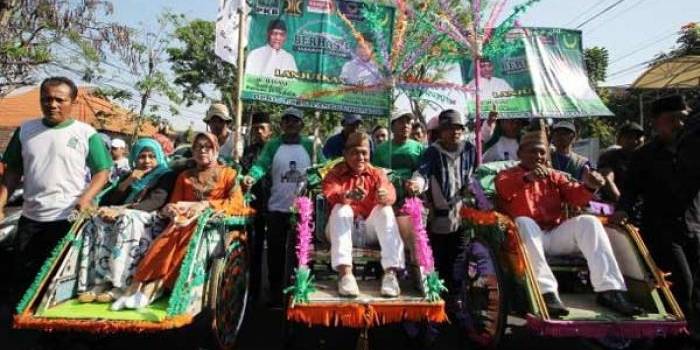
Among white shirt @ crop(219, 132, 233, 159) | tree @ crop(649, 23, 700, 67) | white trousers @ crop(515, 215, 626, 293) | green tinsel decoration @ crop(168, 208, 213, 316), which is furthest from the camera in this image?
tree @ crop(649, 23, 700, 67)

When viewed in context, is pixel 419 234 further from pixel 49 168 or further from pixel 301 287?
pixel 49 168

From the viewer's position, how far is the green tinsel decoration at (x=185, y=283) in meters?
3.22

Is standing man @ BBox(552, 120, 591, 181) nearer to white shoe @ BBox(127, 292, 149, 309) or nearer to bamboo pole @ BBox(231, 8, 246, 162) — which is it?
bamboo pole @ BBox(231, 8, 246, 162)

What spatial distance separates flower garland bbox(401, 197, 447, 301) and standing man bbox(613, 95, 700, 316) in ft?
4.58

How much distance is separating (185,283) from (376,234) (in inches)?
57.3

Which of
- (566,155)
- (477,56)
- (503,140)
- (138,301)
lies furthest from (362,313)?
(477,56)

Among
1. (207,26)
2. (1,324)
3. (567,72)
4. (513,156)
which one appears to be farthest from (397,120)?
(207,26)

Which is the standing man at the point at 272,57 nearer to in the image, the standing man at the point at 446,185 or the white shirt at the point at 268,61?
the white shirt at the point at 268,61

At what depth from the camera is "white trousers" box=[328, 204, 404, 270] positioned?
370cm

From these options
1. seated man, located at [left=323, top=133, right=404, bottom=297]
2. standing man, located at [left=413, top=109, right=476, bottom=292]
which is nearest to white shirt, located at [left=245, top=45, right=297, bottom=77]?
seated man, located at [left=323, top=133, right=404, bottom=297]

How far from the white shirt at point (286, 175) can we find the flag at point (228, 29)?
162cm

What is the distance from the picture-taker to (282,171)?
5004 millimetres

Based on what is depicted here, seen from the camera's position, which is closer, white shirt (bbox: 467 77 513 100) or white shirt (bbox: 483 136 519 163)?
white shirt (bbox: 483 136 519 163)

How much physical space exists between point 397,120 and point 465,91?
733 millimetres
